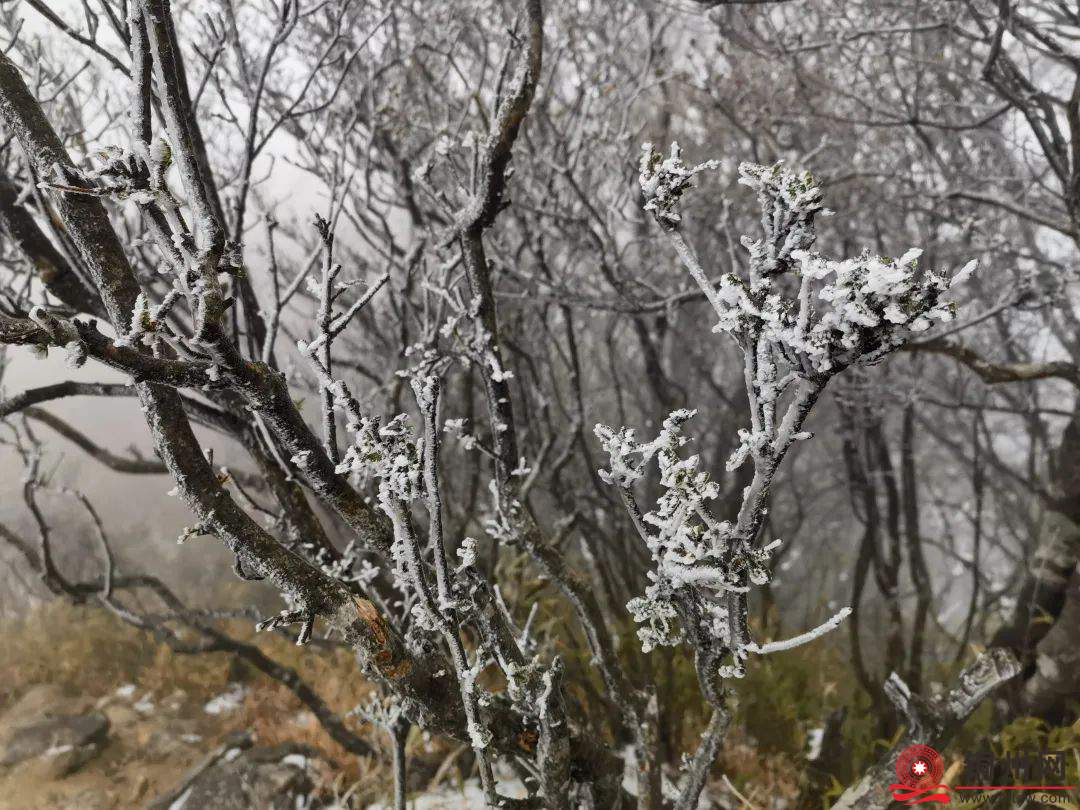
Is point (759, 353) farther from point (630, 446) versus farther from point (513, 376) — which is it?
point (513, 376)

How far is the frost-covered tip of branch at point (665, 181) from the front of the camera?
1.00 meters

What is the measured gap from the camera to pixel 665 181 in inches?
39.6

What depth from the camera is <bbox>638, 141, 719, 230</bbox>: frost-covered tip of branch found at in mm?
997

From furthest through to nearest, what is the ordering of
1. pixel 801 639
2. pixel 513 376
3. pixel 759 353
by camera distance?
pixel 513 376 → pixel 801 639 → pixel 759 353

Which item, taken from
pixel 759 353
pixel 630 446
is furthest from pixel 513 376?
pixel 759 353

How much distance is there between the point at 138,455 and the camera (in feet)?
10.7

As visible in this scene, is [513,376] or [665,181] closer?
[665,181]

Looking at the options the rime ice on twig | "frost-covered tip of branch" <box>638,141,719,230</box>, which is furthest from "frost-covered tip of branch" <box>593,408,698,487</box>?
"frost-covered tip of branch" <box>638,141,719,230</box>

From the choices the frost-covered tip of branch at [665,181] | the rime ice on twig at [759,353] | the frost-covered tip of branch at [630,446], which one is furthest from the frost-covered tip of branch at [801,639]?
the frost-covered tip of branch at [665,181]

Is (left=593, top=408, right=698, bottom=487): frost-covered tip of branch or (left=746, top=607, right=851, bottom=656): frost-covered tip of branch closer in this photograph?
(left=746, top=607, right=851, bottom=656): frost-covered tip of branch

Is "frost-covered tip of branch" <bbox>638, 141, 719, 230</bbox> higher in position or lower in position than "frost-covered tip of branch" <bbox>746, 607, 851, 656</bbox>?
higher

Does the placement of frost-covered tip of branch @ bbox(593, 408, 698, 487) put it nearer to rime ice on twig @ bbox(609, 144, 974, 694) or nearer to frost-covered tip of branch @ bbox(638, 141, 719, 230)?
rime ice on twig @ bbox(609, 144, 974, 694)

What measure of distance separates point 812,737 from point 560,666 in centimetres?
343

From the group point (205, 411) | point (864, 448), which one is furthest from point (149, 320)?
point (864, 448)
